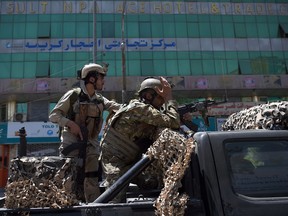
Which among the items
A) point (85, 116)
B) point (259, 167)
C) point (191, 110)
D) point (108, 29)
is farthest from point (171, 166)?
point (108, 29)

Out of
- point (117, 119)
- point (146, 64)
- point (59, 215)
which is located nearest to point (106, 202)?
point (59, 215)

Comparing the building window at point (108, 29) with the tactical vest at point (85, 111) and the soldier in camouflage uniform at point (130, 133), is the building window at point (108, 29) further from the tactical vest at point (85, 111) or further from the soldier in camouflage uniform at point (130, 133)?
the soldier in camouflage uniform at point (130, 133)

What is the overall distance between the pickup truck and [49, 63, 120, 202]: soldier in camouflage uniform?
1247 millimetres

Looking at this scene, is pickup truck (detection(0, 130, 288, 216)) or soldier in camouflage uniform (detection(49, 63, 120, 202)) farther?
soldier in camouflage uniform (detection(49, 63, 120, 202))

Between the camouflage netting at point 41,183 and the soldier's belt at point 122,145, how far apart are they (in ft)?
1.86

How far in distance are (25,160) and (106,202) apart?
51cm

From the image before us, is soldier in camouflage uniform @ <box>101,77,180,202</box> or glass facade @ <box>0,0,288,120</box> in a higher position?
glass facade @ <box>0,0,288,120</box>

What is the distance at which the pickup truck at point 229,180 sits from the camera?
158 cm

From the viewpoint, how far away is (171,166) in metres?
1.70

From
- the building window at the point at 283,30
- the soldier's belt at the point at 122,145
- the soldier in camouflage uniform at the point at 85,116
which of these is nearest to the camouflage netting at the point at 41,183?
the soldier's belt at the point at 122,145

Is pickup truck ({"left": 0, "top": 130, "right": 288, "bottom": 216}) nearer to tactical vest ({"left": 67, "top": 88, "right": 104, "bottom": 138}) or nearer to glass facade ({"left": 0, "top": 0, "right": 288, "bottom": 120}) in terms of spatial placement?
tactical vest ({"left": 67, "top": 88, "right": 104, "bottom": 138})

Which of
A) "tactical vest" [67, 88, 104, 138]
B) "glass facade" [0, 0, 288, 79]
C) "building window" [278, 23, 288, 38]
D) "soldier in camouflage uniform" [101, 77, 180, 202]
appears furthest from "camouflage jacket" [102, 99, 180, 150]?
"building window" [278, 23, 288, 38]

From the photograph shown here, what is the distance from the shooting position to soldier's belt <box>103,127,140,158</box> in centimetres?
242

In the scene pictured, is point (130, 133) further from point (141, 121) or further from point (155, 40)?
point (155, 40)
